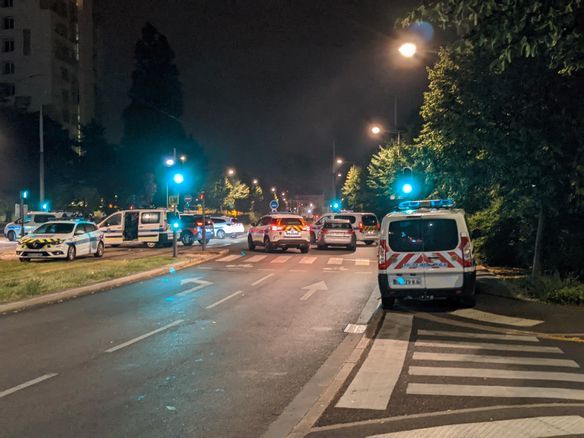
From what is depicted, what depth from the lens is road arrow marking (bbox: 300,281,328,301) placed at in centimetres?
1373

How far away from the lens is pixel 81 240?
23828 mm

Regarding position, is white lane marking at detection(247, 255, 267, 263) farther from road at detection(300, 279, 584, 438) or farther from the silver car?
road at detection(300, 279, 584, 438)

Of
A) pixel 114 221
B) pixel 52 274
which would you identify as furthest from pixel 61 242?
pixel 114 221

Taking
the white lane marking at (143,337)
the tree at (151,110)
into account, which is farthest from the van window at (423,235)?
the tree at (151,110)

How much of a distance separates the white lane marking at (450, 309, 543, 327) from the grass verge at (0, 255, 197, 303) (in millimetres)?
9197

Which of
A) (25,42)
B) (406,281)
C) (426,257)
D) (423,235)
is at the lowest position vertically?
(406,281)

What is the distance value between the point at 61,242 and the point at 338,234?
13.0 m

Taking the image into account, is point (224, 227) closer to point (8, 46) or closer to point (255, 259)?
point (255, 259)

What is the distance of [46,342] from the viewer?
8.77 metres

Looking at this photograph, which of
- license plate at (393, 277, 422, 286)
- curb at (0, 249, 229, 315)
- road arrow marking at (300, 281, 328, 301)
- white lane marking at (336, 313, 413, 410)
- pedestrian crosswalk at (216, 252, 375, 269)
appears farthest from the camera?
pedestrian crosswalk at (216, 252, 375, 269)

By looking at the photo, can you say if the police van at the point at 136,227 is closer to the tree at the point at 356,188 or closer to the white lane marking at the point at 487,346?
the white lane marking at the point at 487,346

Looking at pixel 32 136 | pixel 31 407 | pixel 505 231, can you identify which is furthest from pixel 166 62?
pixel 31 407

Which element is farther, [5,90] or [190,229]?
[5,90]

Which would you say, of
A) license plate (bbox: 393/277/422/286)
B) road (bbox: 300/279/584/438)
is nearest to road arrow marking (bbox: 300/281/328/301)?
license plate (bbox: 393/277/422/286)
